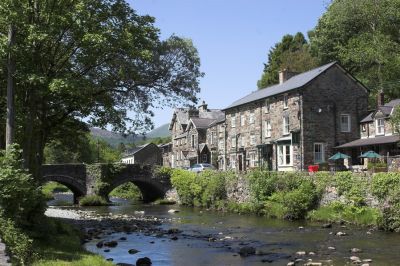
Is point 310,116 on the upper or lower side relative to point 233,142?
upper

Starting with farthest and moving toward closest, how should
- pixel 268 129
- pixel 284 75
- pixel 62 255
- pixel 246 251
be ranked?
pixel 284 75 → pixel 268 129 → pixel 246 251 → pixel 62 255

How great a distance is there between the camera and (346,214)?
109 feet

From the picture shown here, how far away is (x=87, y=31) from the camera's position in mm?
23219

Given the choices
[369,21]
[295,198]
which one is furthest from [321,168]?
[369,21]

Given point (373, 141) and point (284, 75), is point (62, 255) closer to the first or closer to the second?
point (373, 141)

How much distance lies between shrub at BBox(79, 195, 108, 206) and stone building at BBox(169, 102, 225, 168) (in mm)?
17573

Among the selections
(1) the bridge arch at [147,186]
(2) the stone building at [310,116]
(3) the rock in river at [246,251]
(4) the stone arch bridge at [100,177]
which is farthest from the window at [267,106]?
(3) the rock in river at [246,251]

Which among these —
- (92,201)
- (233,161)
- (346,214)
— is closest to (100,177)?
(92,201)

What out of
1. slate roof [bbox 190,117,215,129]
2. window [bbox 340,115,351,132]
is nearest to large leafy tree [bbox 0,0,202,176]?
window [bbox 340,115,351,132]

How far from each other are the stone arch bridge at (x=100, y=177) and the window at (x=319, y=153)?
63.4 ft

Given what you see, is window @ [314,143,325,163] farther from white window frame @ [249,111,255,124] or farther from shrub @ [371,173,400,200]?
shrub @ [371,173,400,200]

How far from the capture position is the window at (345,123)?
173 ft

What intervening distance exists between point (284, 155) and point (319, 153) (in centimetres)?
379

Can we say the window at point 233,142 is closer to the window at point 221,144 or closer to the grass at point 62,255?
the window at point 221,144
